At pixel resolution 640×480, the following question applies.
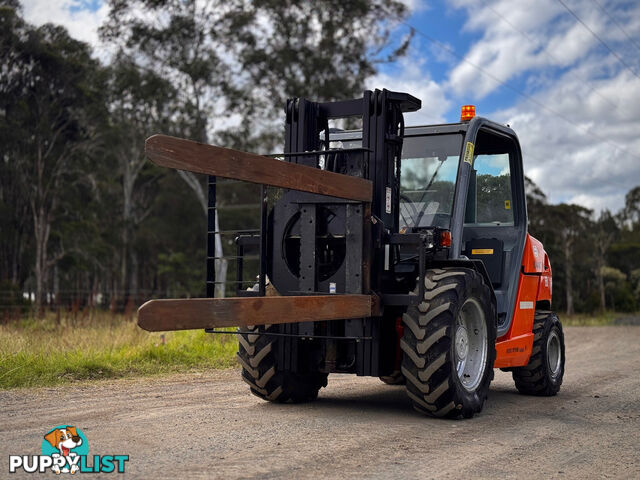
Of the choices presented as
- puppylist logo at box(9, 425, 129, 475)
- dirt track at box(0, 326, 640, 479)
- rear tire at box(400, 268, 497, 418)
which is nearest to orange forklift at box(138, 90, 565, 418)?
rear tire at box(400, 268, 497, 418)

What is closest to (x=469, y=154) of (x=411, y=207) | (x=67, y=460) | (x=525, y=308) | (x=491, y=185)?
(x=411, y=207)

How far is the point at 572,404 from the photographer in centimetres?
892

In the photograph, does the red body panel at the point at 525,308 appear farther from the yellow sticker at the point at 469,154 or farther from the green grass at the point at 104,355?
the green grass at the point at 104,355

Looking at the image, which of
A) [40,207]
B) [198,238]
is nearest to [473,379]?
[40,207]

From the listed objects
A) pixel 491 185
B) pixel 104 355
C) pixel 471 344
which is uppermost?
pixel 491 185

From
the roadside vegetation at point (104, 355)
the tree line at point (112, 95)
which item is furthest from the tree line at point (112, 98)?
the roadside vegetation at point (104, 355)

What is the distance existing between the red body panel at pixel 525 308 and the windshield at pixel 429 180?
152cm

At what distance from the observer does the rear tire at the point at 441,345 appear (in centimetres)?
700

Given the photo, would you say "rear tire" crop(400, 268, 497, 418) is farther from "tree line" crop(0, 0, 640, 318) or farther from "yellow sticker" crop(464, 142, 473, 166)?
"tree line" crop(0, 0, 640, 318)

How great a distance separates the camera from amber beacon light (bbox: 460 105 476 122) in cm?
854

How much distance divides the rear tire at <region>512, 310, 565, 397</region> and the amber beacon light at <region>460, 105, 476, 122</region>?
2806 mm

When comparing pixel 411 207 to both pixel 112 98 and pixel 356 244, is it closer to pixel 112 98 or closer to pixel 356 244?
pixel 356 244

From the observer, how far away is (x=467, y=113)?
858cm

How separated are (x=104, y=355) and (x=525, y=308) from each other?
5491 millimetres
